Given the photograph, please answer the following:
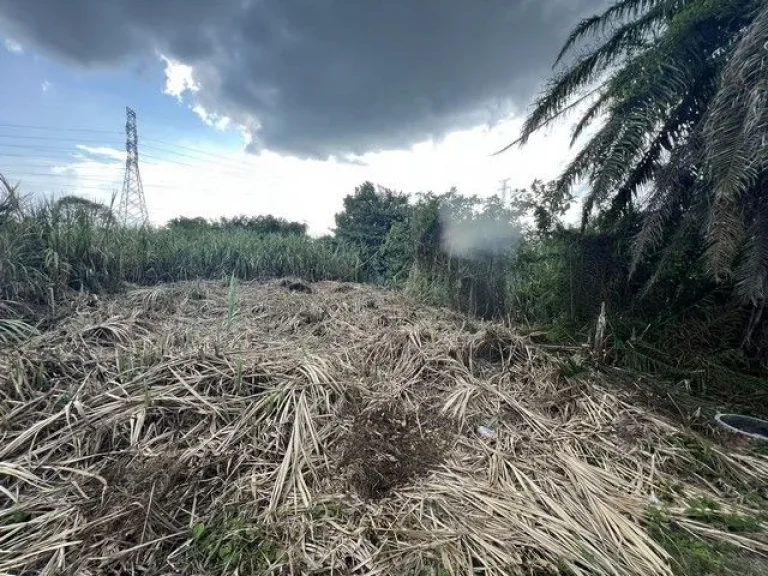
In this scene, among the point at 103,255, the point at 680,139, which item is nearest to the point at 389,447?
the point at 680,139

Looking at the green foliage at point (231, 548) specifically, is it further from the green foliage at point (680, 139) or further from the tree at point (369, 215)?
the tree at point (369, 215)

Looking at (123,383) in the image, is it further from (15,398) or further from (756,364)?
(756,364)

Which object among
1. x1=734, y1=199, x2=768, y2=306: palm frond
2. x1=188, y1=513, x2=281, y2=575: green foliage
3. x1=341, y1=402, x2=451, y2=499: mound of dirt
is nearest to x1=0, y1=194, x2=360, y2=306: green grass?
A: x1=188, y1=513, x2=281, y2=575: green foliage

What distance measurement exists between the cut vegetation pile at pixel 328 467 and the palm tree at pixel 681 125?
1899mm

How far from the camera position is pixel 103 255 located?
511 centimetres

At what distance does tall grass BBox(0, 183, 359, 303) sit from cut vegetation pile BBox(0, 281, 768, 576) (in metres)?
1.48

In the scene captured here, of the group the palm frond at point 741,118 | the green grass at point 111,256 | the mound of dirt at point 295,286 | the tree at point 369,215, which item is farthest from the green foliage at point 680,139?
the tree at point 369,215

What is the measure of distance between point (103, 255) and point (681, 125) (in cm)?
728

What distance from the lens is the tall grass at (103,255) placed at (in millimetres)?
4133

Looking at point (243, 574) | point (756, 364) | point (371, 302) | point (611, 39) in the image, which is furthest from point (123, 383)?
point (611, 39)

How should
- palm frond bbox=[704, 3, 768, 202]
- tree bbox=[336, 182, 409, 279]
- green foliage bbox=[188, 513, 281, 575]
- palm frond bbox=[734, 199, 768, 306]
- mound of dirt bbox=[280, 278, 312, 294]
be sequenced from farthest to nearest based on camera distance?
tree bbox=[336, 182, 409, 279]
mound of dirt bbox=[280, 278, 312, 294]
palm frond bbox=[734, 199, 768, 306]
palm frond bbox=[704, 3, 768, 202]
green foliage bbox=[188, 513, 281, 575]

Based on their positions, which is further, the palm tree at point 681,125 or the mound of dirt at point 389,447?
the palm tree at point 681,125

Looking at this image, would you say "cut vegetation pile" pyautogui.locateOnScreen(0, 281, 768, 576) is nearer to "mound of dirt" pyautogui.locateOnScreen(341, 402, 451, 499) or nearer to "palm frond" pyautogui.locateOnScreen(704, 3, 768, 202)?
"mound of dirt" pyautogui.locateOnScreen(341, 402, 451, 499)

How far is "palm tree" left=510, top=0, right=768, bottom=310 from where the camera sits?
287cm
